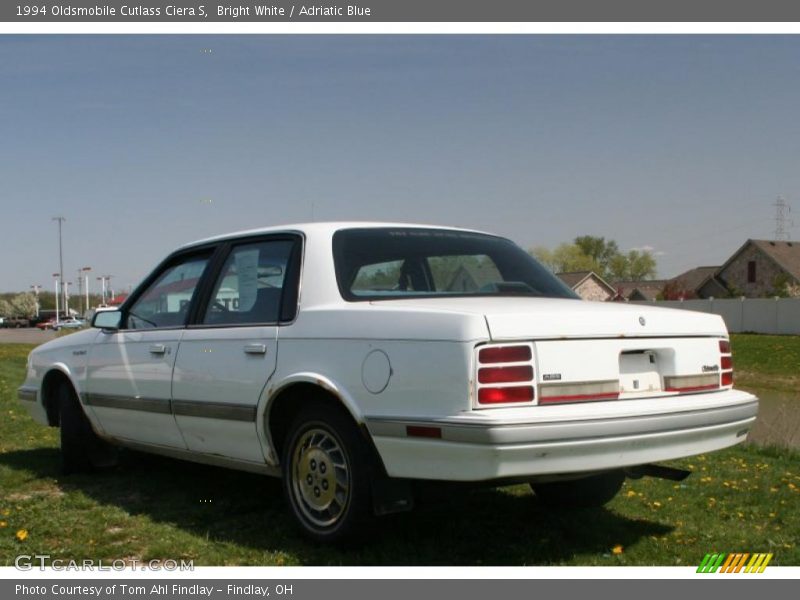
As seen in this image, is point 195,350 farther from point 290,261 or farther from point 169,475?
point 169,475

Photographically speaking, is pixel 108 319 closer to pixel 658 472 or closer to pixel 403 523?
pixel 403 523

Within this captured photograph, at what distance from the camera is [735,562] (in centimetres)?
461

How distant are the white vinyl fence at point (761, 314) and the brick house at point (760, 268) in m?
17.7

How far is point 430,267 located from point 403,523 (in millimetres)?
1430

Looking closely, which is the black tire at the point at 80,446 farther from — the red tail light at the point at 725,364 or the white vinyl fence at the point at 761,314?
the white vinyl fence at the point at 761,314

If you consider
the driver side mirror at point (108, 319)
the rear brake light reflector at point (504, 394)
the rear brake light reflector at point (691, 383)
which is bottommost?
the rear brake light reflector at point (691, 383)

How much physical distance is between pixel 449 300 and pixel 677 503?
7.72ft

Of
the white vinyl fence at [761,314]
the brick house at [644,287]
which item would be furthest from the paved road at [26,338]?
the brick house at [644,287]

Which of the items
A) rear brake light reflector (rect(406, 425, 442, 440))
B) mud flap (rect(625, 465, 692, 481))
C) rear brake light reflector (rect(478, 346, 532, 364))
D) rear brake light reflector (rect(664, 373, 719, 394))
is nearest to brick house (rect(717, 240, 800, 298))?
rear brake light reflector (rect(664, 373, 719, 394))

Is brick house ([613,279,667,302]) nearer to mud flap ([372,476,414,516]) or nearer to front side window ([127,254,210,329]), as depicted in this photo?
front side window ([127,254,210,329])

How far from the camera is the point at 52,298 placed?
180 meters

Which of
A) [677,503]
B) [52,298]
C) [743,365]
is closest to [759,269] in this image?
[743,365]

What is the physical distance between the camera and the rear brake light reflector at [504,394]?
13.2ft

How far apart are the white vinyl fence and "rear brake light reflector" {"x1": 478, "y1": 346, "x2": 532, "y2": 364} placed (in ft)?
145
